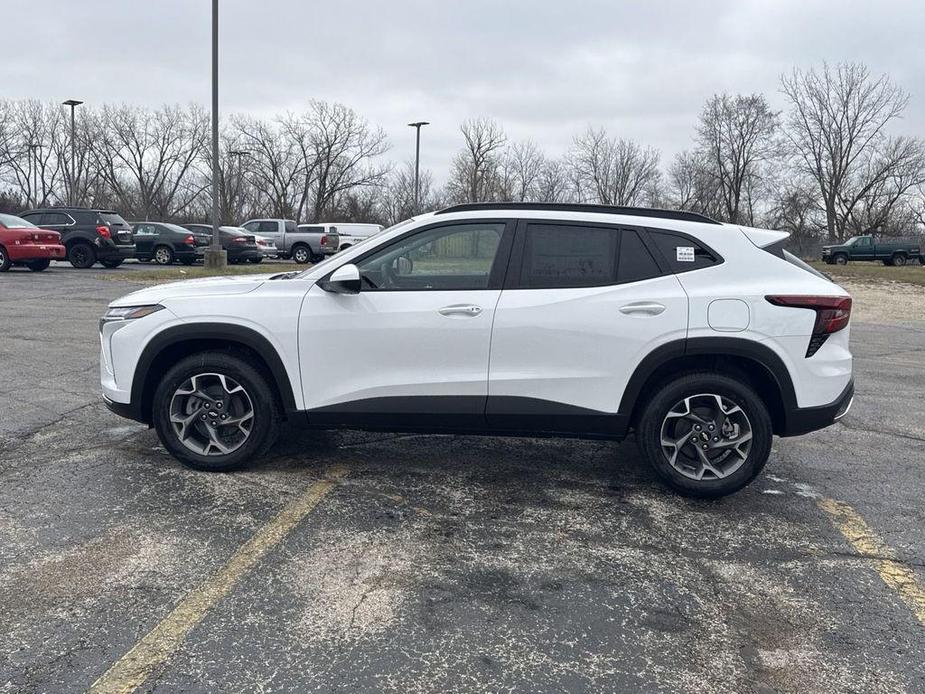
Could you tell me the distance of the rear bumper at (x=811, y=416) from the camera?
434 cm

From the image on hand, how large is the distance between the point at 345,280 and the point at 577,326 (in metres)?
1.35

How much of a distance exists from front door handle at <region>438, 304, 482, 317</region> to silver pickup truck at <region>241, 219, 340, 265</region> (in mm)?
27694

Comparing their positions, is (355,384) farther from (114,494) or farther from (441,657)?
(441,657)

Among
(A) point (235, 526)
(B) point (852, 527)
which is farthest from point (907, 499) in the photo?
(A) point (235, 526)

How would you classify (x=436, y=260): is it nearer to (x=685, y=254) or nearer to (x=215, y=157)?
(x=685, y=254)

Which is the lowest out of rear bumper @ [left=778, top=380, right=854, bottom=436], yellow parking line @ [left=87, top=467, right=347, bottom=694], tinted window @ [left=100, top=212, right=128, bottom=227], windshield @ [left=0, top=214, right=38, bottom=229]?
yellow parking line @ [left=87, top=467, right=347, bottom=694]

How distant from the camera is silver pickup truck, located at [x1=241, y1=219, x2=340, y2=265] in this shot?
3198cm

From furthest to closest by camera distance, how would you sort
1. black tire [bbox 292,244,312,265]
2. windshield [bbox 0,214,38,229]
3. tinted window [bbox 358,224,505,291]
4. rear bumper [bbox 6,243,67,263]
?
black tire [bbox 292,244,312,265] < windshield [bbox 0,214,38,229] < rear bumper [bbox 6,243,67,263] < tinted window [bbox 358,224,505,291]

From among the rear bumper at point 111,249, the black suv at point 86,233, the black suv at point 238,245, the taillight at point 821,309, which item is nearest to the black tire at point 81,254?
the black suv at point 86,233

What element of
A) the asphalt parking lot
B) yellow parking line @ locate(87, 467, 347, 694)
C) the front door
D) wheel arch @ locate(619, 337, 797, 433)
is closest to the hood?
the front door

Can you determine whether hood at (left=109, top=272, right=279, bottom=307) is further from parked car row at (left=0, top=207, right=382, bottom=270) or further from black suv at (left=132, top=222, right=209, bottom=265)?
black suv at (left=132, top=222, right=209, bottom=265)

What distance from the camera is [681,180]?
196 feet

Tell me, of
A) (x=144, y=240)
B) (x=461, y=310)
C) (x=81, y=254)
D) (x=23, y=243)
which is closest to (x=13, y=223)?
(x=23, y=243)

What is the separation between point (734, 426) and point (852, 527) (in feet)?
2.62
